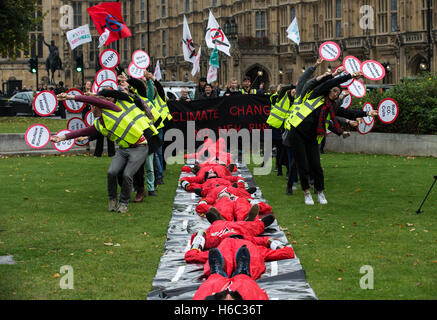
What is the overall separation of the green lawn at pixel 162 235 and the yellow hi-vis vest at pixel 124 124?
1.18 metres

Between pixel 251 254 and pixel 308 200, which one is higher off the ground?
pixel 308 200

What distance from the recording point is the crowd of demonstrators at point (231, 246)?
655cm

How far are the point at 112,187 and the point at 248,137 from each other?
9344 mm

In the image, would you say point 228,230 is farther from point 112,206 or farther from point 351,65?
point 351,65

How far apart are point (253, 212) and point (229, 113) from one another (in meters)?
11.6

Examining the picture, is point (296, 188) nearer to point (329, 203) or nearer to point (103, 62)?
point (329, 203)

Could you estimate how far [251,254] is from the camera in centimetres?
790

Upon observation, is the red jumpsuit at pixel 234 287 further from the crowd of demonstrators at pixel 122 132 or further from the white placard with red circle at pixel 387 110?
the white placard with red circle at pixel 387 110

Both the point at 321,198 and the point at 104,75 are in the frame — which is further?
the point at 104,75

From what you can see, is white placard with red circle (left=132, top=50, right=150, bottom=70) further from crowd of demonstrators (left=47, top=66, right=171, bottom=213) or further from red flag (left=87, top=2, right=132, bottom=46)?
crowd of demonstrators (left=47, top=66, right=171, bottom=213)

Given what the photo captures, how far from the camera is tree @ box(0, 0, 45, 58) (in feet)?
101

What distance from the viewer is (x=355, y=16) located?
4988cm

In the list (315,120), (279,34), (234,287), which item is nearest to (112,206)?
(315,120)
